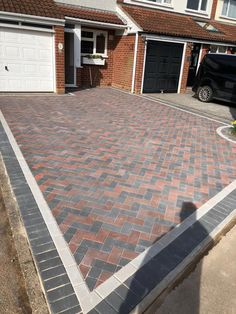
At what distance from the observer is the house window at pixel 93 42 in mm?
14273

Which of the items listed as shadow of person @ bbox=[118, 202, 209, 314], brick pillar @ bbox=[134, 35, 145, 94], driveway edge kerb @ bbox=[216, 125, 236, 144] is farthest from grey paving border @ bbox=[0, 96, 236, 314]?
brick pillar @ bbox=[134, 35, 145, 94]

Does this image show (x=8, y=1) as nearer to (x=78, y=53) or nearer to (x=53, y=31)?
(x=53, y=31)

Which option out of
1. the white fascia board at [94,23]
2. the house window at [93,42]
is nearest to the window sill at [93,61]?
the house window at [93,42]

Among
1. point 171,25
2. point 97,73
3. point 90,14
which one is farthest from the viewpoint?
point 97,73

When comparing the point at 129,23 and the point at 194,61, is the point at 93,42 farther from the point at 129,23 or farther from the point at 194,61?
the point at 194,61

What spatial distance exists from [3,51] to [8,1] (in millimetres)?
2020

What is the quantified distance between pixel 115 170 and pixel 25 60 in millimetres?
8493

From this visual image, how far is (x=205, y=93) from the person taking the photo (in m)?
13.0

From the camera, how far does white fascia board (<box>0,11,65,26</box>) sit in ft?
33.8

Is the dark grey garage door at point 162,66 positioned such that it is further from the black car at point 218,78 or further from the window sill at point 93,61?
the window sill at point 93,61

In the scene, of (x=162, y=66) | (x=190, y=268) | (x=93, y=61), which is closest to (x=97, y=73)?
(x=93, y=61)

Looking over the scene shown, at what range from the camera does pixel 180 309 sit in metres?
2.65

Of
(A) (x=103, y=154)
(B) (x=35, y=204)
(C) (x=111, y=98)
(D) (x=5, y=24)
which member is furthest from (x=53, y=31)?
(B) (x=35, y=204)

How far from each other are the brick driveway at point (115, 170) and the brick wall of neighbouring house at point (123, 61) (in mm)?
5111
